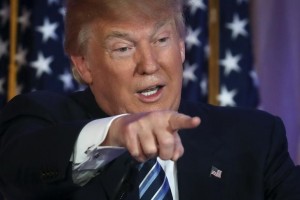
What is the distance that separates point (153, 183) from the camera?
1407mm

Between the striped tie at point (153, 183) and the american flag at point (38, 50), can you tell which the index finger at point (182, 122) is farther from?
the american flag at point (38, 50)

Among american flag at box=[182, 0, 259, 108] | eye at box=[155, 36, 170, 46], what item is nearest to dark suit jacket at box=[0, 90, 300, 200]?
eye at box=[155, 36, 170, 46]

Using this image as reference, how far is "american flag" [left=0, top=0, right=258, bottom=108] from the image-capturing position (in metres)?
2.75

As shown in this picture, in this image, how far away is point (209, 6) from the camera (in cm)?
292

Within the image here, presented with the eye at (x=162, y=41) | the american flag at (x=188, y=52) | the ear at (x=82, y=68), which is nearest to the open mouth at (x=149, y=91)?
the eye at (x=162, y=41)

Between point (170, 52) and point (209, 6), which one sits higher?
point (209, 6)

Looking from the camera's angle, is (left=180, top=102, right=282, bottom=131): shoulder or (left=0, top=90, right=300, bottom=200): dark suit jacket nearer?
(left=0, top=90, right=300, bottom=200): dark suit jacket

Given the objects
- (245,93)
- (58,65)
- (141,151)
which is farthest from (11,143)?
(245,93)

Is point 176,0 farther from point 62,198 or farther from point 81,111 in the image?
point 62,198

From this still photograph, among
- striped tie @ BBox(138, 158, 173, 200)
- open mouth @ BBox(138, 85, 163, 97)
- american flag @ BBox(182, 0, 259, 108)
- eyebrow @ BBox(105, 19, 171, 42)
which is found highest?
american flag @ BBox(182, 0, 259, 108)

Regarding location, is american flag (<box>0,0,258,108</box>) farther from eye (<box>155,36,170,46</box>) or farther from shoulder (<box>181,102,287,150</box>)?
eye (<box>155,36,170,46</box>)

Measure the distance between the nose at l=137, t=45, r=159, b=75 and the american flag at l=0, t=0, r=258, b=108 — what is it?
130 centimetres

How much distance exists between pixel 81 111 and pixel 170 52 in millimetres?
286

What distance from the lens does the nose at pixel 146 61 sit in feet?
4.65
